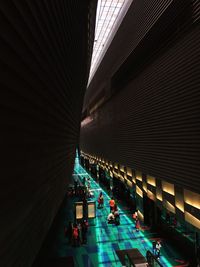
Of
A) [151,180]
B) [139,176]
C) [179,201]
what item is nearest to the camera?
[179,201]

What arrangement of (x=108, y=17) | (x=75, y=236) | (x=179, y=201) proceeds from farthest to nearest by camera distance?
(x=108, y=17) → (x=75, y=236) → (x=179, y=201)

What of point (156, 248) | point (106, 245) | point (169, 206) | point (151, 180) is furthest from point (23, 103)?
point (106, 245)

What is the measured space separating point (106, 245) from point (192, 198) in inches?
206

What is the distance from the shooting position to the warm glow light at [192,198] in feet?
21.7

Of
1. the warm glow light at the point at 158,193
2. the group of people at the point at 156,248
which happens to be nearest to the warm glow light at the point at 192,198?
the warm glow light at the point at 158,193

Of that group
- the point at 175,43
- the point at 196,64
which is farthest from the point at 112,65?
the point at 196,64

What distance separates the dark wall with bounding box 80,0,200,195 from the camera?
6.41 metres

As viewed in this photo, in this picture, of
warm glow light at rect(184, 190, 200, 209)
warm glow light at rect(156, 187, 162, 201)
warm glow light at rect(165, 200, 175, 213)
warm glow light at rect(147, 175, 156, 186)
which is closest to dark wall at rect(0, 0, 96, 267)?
warm glow light at rect(184, 190, 200, 209)

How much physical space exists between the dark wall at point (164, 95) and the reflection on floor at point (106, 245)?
3.20 meters

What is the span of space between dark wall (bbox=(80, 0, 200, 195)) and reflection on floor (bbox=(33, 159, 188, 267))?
3.20 meters

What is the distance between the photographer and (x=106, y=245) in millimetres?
10523

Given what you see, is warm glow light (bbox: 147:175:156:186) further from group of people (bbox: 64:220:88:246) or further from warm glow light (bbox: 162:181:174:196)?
group of people (bbox: 64:220:88:246)

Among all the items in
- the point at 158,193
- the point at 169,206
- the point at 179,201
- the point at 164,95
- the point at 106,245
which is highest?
the point at 164,95

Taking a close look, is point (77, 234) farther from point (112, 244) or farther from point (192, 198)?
point (192, 198)
